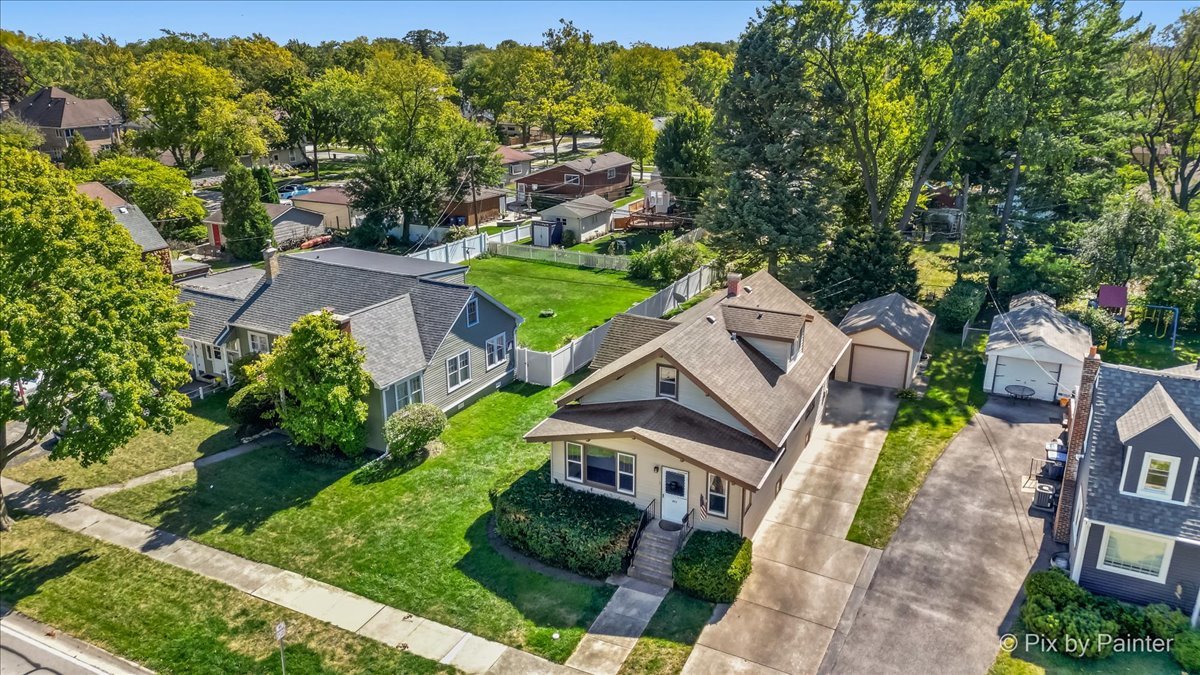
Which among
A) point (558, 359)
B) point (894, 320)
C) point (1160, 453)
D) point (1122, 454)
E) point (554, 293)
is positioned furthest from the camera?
point (554, 293)

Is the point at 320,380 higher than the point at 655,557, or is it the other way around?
the point at 320,380

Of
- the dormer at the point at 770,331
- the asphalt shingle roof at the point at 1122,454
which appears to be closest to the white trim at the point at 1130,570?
the asphalt shingle roof at the point at 1122,454

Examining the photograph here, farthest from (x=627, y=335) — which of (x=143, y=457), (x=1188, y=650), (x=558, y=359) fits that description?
(x=143, y=457)

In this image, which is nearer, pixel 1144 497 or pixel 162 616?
pixel 1144 497

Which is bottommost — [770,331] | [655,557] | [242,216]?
[655,557]

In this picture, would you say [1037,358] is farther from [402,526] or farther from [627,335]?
[402,526]

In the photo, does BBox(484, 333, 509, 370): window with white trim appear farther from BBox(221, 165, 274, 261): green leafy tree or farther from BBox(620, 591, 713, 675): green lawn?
BBox(221, 165, 274, 261): green leafy tree

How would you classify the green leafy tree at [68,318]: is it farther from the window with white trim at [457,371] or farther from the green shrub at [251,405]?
the window with white trim at [457,371]

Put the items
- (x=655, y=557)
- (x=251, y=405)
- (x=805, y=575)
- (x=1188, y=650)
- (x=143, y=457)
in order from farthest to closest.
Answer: (x=251, y=405)
(x=143, y=457)
(x=655, y=557)
(x=805, y=575)
(x=1188, y=650)
